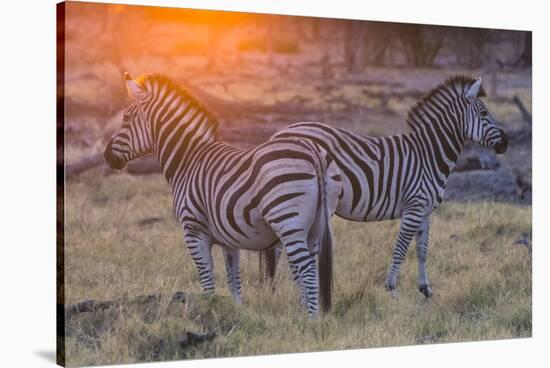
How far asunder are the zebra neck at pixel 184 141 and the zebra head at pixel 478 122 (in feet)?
8.17

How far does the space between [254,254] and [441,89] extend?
2324 mm

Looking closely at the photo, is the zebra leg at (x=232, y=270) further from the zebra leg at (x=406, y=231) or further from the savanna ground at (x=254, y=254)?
the zebra leg at (x=406, y=231)

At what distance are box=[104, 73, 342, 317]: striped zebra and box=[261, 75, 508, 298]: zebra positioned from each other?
419 millimetres

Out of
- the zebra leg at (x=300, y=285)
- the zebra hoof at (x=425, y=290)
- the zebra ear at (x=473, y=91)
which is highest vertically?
the zebra ear at (x=473, y=91)

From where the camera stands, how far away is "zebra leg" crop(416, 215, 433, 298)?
9.73 metres

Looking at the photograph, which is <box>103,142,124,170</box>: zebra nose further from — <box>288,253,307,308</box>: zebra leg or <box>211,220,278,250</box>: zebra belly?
<box>288,253,307,308</box>: zebra leg

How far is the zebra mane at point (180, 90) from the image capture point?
8734 mm

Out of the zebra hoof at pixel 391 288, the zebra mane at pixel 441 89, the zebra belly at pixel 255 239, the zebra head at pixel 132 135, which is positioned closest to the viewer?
the zebra belly at pixel 255 239

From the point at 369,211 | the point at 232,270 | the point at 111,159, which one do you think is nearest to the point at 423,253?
the point at 369,211

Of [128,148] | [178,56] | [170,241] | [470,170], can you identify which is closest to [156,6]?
[178,56]

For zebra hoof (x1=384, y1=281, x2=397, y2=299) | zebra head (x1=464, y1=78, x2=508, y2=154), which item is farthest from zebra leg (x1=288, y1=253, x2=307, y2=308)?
zebra head (x1=464, y1=78, x2=508, y2=154)

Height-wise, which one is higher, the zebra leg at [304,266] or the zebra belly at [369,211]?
the zebra belly at [369,211]

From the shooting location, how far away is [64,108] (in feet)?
26.7

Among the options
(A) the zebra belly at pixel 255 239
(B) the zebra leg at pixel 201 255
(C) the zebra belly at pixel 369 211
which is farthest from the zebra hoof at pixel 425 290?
(B) the zebra leg at pixel 201 255
